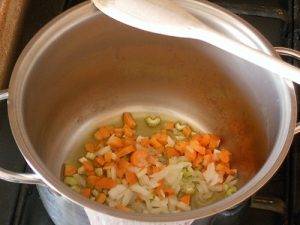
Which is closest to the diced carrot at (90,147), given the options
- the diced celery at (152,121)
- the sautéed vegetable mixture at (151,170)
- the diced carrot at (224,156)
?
the sautéed vegetable mixture at (151,170)

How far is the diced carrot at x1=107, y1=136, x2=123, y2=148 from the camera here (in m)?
0.89

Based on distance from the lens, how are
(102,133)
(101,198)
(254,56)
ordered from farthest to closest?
(102,133)
(101,198)
(254,56)

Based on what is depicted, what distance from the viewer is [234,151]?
0.89 meters

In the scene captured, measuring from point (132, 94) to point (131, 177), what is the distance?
0.57 ft

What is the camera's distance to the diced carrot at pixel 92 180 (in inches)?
32.8

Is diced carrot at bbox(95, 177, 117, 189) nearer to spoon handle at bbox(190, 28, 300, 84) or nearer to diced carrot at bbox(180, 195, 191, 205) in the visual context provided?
diced carrot at bbox(180, 195, 191, 205)

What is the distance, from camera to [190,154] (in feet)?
2.89

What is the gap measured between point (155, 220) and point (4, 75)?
0.38m

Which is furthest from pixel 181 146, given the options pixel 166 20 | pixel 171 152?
pixel 166 20

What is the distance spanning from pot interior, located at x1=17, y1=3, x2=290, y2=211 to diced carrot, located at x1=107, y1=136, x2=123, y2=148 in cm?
5

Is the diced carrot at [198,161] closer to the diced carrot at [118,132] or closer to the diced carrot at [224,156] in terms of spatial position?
the diced carrot at [224,156]

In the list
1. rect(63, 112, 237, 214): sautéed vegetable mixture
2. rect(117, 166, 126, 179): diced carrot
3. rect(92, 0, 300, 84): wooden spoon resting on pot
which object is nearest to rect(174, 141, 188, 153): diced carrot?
rect(63, 112, 237, 214): sautéed vegetable mixture

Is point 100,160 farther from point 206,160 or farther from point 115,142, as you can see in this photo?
point 206,160

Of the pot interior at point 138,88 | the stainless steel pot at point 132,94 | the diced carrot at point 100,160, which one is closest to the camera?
the stainless steel pot at point 132,94
